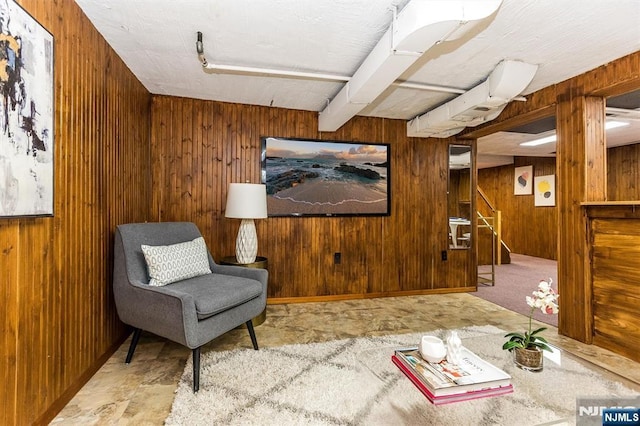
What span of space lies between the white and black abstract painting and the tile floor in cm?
107

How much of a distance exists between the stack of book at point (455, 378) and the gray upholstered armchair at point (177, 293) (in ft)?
3.66

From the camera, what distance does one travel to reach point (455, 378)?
4.19 feet

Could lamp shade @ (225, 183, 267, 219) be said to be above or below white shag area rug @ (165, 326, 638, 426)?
above

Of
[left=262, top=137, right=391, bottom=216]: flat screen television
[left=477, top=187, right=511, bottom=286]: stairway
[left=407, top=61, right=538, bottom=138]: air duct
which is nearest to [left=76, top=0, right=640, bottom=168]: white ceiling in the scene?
[left=407, top=61, right=538, bottom=138]: air duct

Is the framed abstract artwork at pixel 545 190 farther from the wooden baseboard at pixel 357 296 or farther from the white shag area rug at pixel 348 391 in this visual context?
the white shag area rug at pixel 348 391

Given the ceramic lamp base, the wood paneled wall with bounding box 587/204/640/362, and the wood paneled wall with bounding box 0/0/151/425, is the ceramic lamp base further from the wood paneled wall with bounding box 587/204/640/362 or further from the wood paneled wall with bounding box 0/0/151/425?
the wood paneled wall with bounding box 587/204/640/362

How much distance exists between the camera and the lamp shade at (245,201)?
2.82 meters

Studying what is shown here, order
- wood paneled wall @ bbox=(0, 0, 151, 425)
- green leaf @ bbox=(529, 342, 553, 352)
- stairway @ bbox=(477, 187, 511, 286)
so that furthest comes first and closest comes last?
stairway @ bbox=(477, 187, 511, 286) < green leaf @ bbox=(529, 342, 553, 352) < wood paneled wall @ bbox=(0, 0, 151, 425)

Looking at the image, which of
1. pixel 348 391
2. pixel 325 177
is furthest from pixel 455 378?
pixel 325 177

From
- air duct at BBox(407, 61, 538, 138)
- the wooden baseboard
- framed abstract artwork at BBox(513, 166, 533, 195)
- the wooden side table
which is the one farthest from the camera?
framed abstract artwork at BBox(513, 166, 533, 195)

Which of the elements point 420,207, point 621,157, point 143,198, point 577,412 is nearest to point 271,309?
point 143,198

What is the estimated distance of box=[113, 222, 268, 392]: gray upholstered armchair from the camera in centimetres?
183

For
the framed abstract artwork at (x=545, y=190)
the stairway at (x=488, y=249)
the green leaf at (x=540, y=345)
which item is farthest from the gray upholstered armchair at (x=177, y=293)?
the framed abstract artwork at (x=545, y=190)

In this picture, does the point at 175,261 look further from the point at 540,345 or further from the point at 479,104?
the point at 479,104
